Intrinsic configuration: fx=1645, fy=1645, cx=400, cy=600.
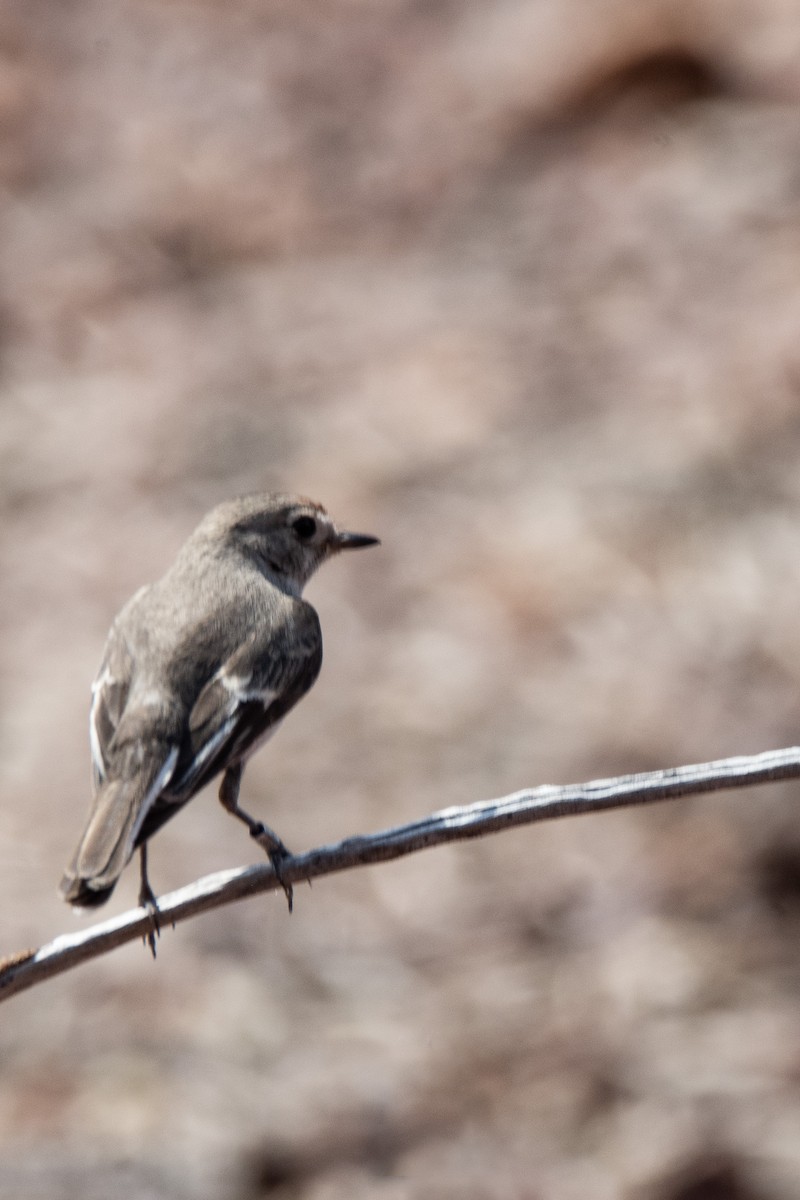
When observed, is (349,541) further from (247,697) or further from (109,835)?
(109,835)

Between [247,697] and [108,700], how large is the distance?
389mm

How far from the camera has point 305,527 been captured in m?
5.32

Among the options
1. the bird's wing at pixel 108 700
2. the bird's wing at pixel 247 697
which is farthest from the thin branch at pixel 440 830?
the bird's wing at pixel 108 700

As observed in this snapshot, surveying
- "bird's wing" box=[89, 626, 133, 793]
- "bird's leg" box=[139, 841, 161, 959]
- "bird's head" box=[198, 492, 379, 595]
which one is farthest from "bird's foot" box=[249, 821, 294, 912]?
"bird's head" box=[198, 492, 379, 595]

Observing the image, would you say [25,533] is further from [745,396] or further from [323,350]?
[745,396]

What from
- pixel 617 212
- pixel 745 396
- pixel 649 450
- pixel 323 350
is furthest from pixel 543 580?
pixel 617 212

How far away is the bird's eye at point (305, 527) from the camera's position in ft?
17.4

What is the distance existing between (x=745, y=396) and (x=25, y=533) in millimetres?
4718

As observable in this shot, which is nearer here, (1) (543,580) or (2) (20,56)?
(1) (543,580)

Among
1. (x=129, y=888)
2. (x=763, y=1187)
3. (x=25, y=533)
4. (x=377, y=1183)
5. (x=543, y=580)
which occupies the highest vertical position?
(x=25, y=533)

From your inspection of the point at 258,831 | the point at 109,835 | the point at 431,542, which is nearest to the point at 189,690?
the point at 258,831

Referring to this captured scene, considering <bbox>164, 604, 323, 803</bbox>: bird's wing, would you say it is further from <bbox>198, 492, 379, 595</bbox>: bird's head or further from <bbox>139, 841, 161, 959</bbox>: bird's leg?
<bbox>198, 492, 379, 595</bbox>: bird's head

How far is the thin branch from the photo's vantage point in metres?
3.47

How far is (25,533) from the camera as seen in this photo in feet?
34.7
